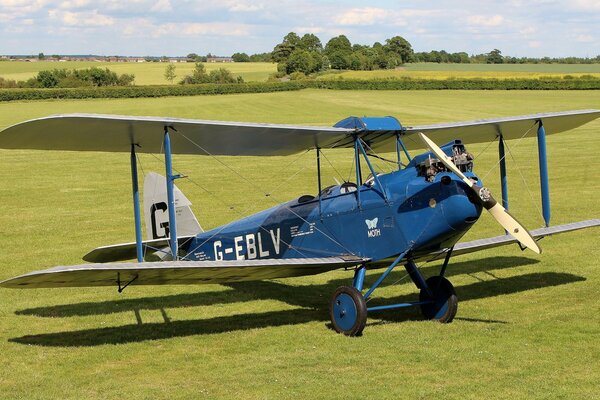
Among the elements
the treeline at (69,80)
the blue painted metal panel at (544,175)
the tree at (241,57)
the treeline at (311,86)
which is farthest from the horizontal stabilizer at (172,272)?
the tree at (241,57)

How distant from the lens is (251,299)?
1135cm

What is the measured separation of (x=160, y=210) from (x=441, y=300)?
461 centimetres

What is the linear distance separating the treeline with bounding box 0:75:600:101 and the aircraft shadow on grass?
57779 mm

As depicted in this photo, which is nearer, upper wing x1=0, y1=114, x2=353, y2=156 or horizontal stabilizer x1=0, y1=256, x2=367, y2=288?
horizontal stabilizer x1=0, y1=256, x2=367, y2=288

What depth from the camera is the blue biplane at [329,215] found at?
28.2 ft

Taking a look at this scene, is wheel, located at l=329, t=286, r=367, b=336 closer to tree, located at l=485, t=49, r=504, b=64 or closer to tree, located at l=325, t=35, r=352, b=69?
tree, located at l=325, t=35, r=352, b=69

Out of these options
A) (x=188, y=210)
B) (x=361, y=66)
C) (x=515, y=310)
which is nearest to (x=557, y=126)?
(x=515, y=310)

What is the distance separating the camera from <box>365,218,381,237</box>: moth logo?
9.31 meters

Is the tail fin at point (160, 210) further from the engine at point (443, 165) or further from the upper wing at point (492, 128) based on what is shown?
the engine at point (443, 165)

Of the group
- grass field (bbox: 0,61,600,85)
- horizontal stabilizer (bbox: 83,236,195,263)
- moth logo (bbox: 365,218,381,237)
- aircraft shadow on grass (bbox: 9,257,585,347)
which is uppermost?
grass field (bbox: 0,61,600,85)

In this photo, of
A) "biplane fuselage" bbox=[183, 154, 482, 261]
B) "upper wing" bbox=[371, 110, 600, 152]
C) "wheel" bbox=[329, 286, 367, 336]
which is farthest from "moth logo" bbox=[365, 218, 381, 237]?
"upper wing" bbox=[371, 110, 600, 152]

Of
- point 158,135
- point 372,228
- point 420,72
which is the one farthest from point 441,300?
point 420,72

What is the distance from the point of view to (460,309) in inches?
411

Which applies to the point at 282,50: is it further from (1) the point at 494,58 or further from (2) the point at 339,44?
(1) the point at 494,58
